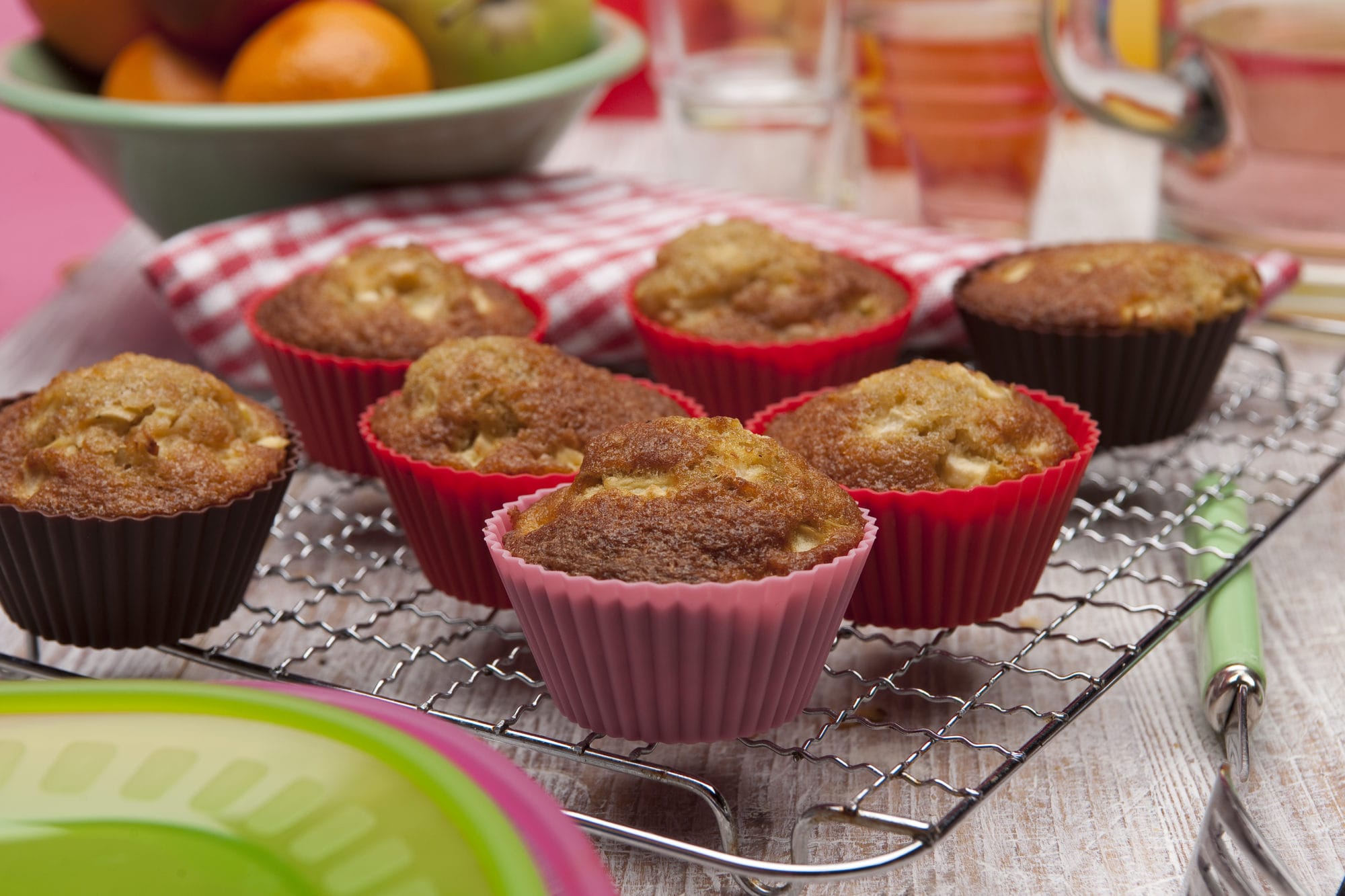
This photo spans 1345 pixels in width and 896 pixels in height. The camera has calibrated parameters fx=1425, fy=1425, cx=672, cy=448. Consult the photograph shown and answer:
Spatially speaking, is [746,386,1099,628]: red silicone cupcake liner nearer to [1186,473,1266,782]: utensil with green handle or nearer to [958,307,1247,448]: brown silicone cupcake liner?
[1186,473,1266,782]: utensil with green handle

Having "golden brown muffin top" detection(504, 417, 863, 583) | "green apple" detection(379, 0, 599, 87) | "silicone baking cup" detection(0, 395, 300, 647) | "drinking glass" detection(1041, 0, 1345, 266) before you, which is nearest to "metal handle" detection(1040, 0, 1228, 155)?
"drinking glass" detection(1041, 0, 1345, 266)

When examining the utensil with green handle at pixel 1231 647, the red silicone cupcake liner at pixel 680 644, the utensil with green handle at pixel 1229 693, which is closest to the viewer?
the utensil with green handle at pixel 1229 693

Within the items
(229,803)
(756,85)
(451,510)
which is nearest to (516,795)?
(229,803)

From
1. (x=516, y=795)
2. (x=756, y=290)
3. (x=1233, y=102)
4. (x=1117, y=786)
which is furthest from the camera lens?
(x=1233, y=102)

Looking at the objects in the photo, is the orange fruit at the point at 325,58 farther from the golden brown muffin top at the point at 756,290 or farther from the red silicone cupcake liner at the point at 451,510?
the red silicone cupcake liner at the point at 451,510

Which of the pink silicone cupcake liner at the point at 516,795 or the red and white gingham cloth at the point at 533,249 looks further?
the red and white gingham cloth at the point at 533,249

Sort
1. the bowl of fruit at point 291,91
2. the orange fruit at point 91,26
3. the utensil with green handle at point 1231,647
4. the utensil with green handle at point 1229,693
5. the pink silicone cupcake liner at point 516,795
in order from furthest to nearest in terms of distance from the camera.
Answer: the orange fruit at point 91,26
the bowl of fruit at point 291,91
the utensil with green handle at point 1231,647
the utensil with green handle at point 1229,693
the pink silicone cupcake liner at point 516,795

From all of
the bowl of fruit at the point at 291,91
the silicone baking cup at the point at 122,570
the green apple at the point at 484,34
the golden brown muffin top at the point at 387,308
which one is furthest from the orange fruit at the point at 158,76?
the silicone baking cup at the point at 122,570

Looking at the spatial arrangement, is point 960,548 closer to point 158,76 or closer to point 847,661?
point 847,661
